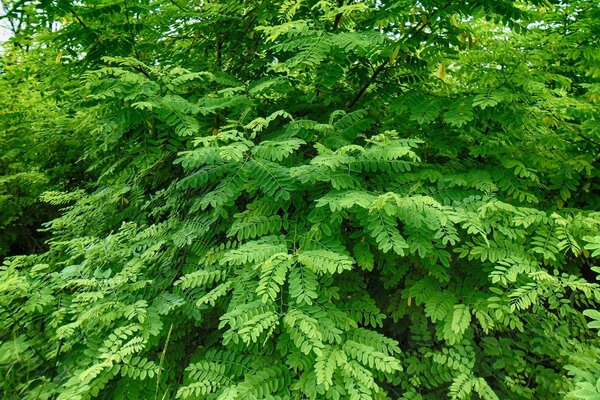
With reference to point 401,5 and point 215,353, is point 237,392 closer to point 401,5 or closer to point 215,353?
point 215,353

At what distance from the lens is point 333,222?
182cm

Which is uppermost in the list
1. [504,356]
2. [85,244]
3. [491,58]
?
[491,58]

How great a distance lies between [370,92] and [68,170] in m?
3.73

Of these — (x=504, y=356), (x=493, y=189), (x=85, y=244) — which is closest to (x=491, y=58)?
(x=493, y=189)

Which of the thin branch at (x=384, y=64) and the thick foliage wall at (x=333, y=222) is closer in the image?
the thick foliage wall at (x=333, y=222)

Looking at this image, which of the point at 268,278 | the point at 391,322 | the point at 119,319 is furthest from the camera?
the point at 391,322

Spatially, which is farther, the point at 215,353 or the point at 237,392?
the point at 215,353

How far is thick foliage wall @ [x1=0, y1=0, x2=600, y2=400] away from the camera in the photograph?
5.52 ft

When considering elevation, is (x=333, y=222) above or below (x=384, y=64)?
below

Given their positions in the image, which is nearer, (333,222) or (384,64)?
(333,222)

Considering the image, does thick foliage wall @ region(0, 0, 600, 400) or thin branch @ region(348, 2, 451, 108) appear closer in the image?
thick foliage wall @ region(0, 0, 600, 400)

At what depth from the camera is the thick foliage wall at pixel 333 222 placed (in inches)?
66.2

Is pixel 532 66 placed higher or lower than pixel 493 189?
higher

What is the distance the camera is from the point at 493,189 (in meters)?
1.92
